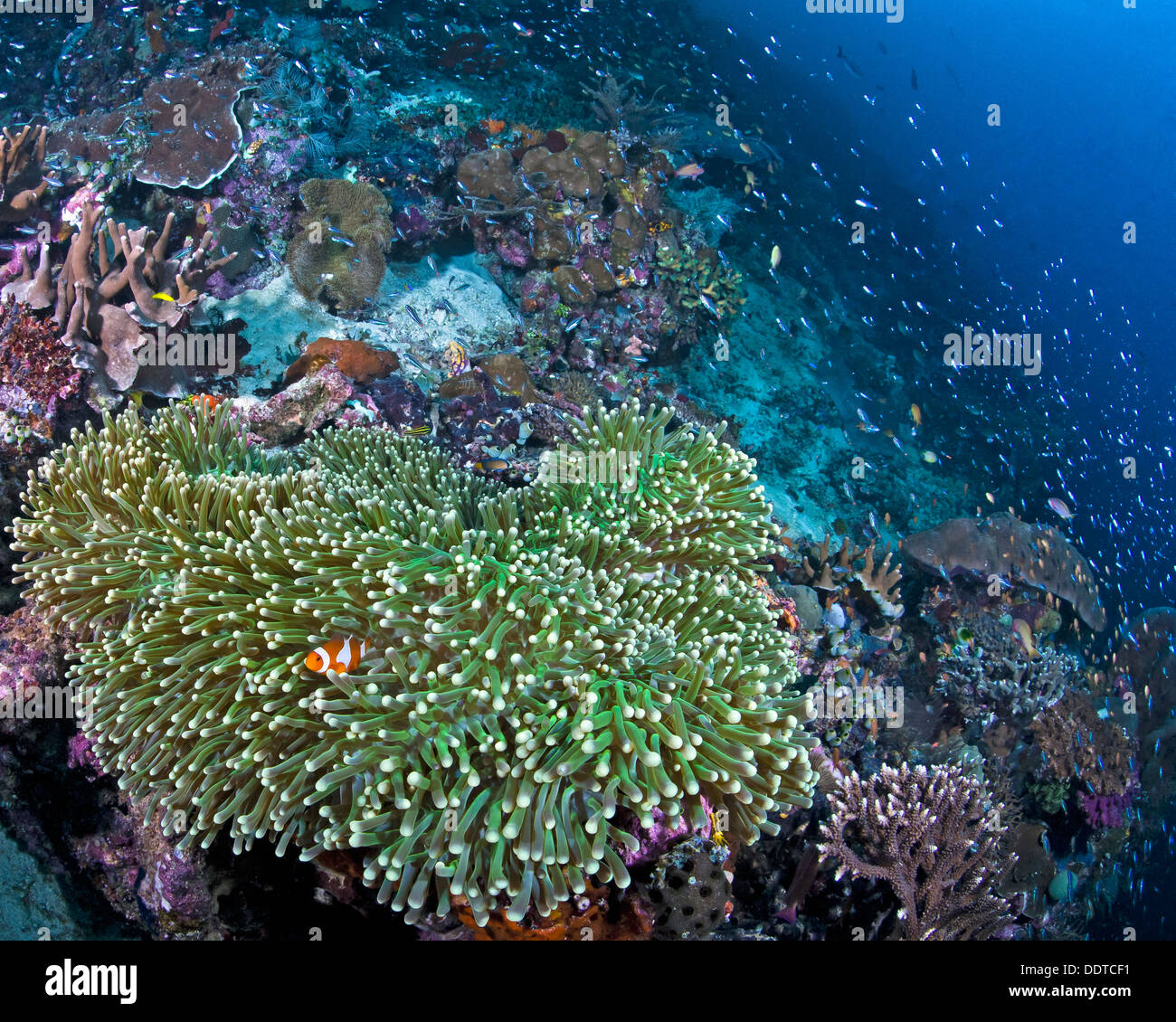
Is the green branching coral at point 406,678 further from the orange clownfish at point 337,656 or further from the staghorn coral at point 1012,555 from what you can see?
the staghorn coral at point 1012,555

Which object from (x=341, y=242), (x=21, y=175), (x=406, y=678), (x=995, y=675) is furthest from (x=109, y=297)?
(x=995, y=675)

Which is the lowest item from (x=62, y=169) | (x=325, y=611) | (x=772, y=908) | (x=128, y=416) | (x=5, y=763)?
(x=772, y=908)

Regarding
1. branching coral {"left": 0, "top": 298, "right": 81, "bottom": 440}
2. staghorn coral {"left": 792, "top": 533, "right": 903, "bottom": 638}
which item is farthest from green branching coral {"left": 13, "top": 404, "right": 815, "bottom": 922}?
staghorn coral {"left": 792, "top": 533, "right": 903, "bottom": 638}

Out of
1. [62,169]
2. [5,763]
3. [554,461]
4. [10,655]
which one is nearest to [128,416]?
[10,655]

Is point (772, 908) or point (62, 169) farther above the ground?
point (62, 169)

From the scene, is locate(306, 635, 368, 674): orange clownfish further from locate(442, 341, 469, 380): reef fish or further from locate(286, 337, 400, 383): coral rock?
locate(442, 341, 469, 380): reef fish

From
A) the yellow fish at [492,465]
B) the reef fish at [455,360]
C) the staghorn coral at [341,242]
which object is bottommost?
the yellow fish at [492,465]

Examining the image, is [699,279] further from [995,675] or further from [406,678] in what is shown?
[406,678]

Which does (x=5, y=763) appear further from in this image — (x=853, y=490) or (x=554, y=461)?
(x=853, y=490)

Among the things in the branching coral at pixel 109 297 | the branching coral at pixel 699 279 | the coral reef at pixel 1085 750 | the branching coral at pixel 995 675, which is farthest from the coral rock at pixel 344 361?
the coral reef at pixel 1085 750
